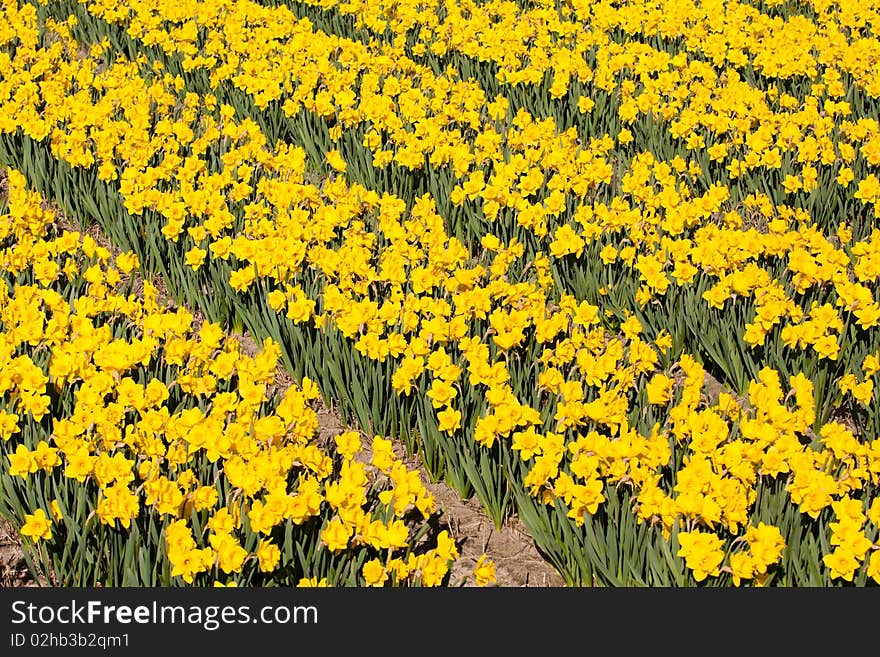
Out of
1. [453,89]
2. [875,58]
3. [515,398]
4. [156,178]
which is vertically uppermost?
[875,58]

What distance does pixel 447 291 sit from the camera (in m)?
4.75

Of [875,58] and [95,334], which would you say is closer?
[95,334]

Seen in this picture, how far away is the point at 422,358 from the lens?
4117 millimetres

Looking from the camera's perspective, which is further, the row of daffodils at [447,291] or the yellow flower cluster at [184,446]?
the row of daffodils at [447,291]

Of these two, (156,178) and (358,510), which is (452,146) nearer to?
(156,178)

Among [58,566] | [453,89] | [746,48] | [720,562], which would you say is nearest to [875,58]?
[746,48]

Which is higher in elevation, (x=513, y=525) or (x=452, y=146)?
(x=452, y=146)

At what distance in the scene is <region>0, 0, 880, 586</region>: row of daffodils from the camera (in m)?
3.30

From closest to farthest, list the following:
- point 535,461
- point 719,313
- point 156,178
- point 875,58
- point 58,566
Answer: point 58,566, point 535,461, point 719,313, point 156,178, point 875,58

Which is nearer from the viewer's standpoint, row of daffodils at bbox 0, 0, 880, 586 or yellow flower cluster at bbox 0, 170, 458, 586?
yellow flower cluster at bbox 0, 170, 458, 586

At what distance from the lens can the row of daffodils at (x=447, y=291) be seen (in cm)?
330

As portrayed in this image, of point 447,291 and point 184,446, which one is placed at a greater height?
point 447,291

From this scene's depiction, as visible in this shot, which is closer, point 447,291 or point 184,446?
point 184,446

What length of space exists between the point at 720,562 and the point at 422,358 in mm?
1558
